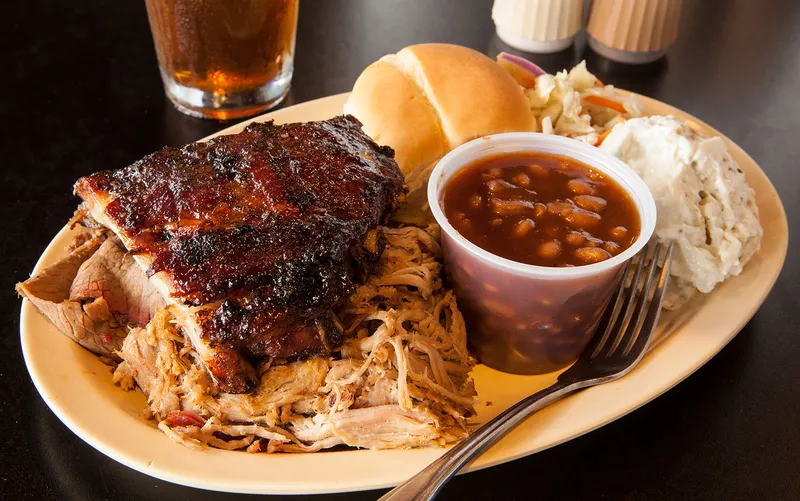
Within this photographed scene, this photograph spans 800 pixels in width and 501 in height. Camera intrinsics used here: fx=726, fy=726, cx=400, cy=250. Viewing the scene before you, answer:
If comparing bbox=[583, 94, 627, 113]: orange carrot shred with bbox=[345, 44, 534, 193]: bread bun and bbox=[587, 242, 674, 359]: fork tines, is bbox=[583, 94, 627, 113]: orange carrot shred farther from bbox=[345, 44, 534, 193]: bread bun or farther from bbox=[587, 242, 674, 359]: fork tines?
bbox=[587, 242, 674, 359]: fork tines

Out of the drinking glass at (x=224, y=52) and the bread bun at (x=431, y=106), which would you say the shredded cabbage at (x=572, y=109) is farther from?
the drinking glass at (x=224, y=52)

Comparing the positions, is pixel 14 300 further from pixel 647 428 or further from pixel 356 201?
pixel 647 428

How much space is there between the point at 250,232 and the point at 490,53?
3120 millimetres

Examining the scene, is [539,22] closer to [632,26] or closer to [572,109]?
[632,26]

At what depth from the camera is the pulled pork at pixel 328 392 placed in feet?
7.28

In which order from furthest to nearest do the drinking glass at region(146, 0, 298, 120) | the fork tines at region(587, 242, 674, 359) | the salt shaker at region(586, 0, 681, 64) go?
the salt shaker at region(586, 0, 681, 64), the drinking glass at region(146, 0, 298, 120), the fork tines at region(587, 242, 674, 359)

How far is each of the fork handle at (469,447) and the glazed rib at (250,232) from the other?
516mm

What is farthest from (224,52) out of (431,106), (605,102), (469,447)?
(469,447)

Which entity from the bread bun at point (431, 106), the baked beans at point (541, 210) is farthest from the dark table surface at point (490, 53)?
the bread bun at point (431, 106)

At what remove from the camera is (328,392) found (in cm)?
231

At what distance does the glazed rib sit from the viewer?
7.25ft

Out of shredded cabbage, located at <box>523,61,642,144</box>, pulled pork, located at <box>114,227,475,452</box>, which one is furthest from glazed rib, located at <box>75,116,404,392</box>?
shredded cabbage, located at <box>523,61,642,144</box>

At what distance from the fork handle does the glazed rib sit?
0.52 metres

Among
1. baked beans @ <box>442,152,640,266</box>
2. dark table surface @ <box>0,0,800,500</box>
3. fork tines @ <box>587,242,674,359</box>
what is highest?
baked beans @ <box>442,152,640,266</box>
